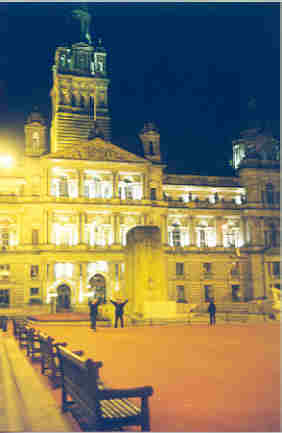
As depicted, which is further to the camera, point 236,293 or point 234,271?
point 234,271

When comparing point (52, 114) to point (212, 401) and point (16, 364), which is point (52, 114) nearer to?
point (16, 364)

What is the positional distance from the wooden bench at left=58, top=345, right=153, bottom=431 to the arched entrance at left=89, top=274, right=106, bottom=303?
52.0m

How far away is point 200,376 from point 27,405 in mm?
4570

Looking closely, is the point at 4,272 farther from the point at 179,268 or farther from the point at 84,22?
the point at 84,22

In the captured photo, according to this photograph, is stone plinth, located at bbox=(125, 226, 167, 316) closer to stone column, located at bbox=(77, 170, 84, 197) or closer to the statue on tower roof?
stone column, located at bbox=(77, 170, 84, 197)

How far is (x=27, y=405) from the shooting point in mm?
8742

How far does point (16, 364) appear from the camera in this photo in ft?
47.1

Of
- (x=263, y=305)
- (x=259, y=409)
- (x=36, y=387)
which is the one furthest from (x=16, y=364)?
(x=263, y=305)

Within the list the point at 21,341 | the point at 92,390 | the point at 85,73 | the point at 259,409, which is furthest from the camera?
the point at 85,73

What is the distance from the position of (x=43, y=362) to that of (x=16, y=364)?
2160mm

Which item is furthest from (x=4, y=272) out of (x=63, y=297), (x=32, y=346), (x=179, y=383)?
(x=179, y=383)

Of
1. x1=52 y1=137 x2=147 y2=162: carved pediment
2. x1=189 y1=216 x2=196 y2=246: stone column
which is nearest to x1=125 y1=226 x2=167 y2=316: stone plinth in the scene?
x1=52 y1=137 x2=147 y2=162: carved pediment

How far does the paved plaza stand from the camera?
7.89 metres

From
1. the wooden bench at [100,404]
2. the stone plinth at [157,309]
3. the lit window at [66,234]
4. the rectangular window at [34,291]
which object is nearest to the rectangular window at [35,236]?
the lit window at [66,234]
